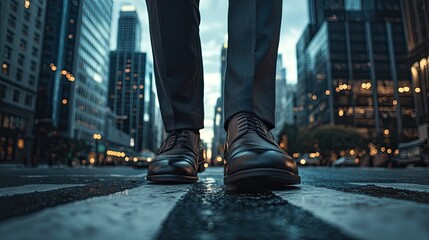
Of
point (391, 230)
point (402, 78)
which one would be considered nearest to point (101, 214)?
point (391, 230)

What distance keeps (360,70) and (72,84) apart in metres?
50.7

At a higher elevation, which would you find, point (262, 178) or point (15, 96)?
point (15, 96)

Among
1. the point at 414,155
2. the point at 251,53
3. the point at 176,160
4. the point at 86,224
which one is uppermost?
the point at 414,155

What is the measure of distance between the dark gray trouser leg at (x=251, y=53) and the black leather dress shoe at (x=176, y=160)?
0.99 ft

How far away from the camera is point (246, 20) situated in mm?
1624

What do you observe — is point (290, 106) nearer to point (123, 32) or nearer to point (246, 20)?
point (123, 32)

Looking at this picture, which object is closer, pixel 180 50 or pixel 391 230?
pixel 391 230

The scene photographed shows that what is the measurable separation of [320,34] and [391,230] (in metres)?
78.2

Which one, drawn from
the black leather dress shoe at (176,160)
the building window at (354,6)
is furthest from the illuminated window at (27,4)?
the building window at (354,6)

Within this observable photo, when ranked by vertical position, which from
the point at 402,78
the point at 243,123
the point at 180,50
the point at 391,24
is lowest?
the point at 243,123

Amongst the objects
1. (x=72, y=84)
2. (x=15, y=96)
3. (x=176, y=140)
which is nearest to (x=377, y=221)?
(x=176, y=140)

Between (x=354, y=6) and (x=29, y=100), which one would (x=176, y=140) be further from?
(x=354, y=6)

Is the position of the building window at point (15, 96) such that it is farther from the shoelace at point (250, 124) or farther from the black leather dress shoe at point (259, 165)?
the black leather dress shoe at point (259, 165)

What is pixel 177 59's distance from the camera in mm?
1909
